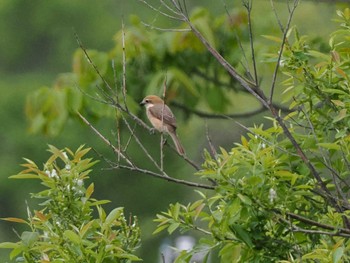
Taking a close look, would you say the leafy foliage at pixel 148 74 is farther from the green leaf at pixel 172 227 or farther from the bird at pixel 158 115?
the green leaf at pixel 172 227

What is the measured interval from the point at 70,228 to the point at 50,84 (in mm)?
20762

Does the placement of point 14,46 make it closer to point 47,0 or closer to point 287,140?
point 47,0

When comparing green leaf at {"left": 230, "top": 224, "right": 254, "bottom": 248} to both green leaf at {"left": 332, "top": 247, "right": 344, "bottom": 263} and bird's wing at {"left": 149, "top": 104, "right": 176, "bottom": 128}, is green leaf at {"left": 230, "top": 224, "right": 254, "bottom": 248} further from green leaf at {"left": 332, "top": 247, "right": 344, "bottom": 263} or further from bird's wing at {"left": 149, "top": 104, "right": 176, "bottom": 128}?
bird's wing at {"left": 149, "top": 104, "right": 176, "bottom": 128}

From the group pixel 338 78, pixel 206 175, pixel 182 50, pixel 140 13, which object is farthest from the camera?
pixel 140 13

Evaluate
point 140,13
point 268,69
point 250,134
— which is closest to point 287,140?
point 250,134

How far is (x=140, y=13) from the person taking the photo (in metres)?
26.3

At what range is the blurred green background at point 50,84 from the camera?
22266 mm

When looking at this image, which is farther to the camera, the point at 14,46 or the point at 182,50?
the point at 14,46

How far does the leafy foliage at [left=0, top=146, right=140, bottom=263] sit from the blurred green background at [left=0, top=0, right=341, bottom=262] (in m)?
13.8

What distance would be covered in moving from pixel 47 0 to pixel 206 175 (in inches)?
972

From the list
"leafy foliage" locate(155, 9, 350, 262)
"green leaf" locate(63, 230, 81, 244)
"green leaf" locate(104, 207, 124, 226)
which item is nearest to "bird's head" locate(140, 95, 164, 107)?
"leafy foliage" locate(155, 9, 350, 262)

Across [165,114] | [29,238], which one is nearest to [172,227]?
[29,238]

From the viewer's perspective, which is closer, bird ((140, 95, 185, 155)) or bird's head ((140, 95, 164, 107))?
bird ((140, 95, 185, 155))

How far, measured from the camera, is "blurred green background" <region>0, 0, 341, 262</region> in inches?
877
